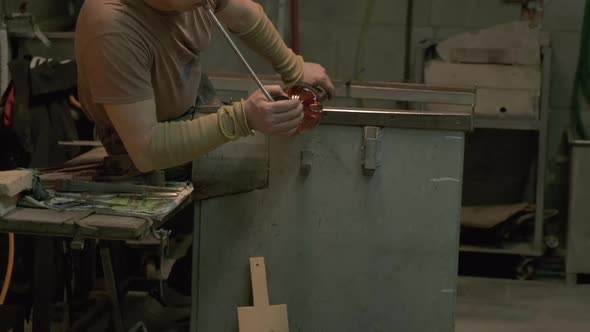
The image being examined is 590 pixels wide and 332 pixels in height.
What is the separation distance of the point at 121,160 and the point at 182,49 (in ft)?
1.01

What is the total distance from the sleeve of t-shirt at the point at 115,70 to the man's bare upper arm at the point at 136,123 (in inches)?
0.6

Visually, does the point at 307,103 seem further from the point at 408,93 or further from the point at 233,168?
the point at 408,93

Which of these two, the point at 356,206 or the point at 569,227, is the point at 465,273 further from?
the point at 356,206

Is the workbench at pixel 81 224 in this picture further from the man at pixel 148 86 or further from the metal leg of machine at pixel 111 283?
the metal leg of machine at pixel 111 283

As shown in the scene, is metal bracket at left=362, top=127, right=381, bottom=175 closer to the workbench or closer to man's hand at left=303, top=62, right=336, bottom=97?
man's hand at left=303, top=62, right=336, bottom=97

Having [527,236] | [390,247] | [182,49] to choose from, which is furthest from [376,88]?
[527,236]

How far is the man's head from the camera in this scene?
1483mm

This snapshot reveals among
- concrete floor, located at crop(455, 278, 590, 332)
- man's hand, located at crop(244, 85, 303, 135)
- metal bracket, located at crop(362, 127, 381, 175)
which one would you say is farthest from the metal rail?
concrete floor, located at crop(455, 278, 590, 332)

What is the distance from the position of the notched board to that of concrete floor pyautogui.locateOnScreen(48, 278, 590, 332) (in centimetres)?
60

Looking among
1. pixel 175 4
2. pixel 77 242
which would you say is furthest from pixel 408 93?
pixel 77 242

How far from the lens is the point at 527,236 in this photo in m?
3.04

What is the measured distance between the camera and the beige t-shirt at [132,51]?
146 centimetres

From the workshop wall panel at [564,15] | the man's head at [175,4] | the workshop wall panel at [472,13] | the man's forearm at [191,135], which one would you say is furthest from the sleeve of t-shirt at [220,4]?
the workshop wall panel at [564,15]

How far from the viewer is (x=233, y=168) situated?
5.76ft
